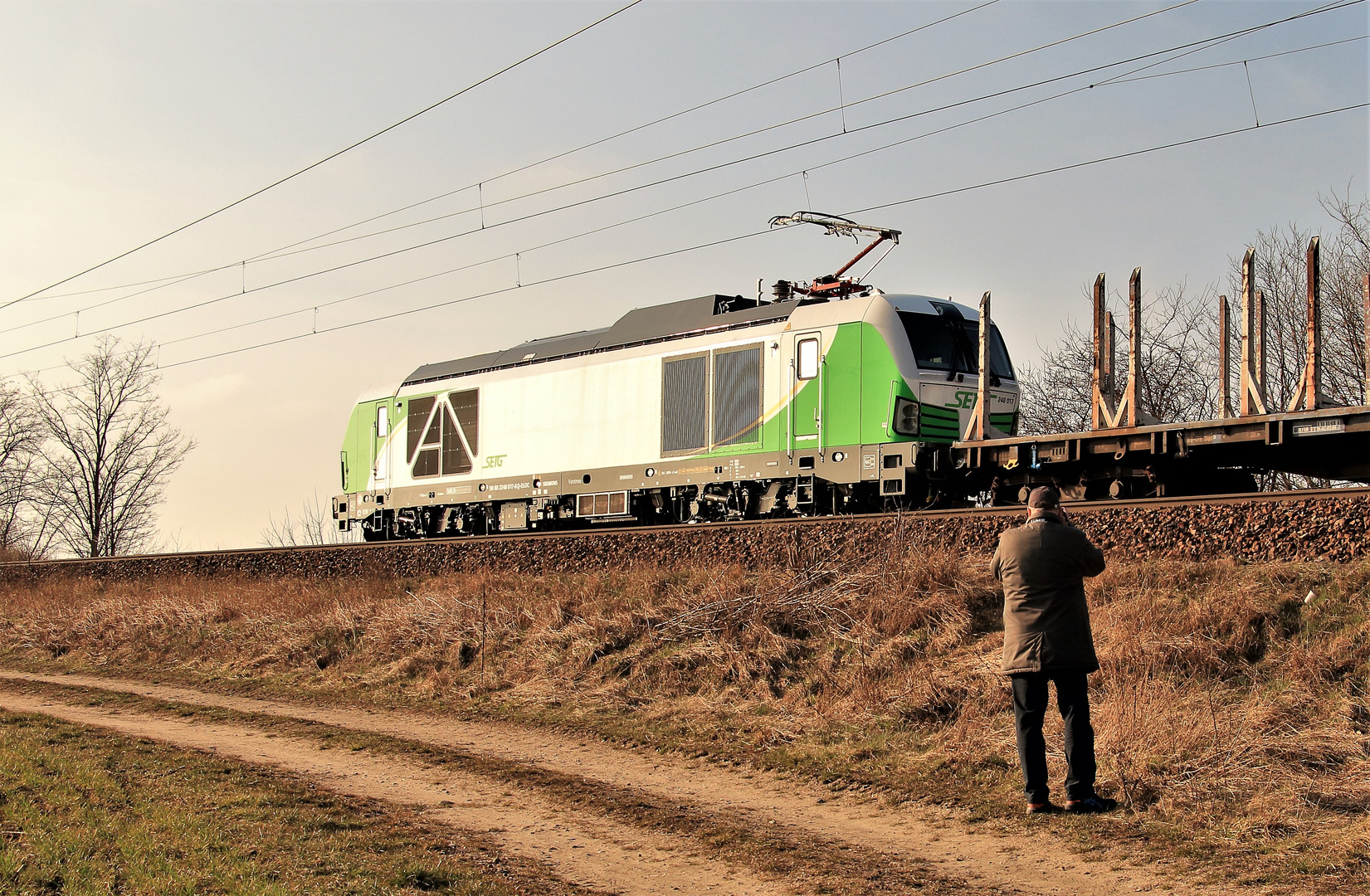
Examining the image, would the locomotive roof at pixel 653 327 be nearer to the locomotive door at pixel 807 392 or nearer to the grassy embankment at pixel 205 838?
the locomotive door at pixel 807 392

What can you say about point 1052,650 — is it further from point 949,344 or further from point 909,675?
point 949,344

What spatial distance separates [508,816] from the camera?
26.9 feet

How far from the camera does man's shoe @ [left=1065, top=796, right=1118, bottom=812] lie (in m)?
7.26

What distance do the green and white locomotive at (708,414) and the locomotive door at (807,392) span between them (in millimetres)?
25

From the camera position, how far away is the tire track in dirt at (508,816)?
260 inches

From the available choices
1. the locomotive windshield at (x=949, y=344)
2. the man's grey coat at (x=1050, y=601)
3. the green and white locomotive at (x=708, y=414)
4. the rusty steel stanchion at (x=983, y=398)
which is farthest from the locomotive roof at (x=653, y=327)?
the man's grey coat at (x=1050, y=601)

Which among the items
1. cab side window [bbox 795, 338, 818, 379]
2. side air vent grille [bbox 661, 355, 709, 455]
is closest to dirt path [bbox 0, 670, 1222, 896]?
side air vent grille [bbox 661, 355, 709, 455]

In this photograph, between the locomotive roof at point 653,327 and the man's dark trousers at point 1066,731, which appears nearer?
the man's dark trousers at point 1066,731

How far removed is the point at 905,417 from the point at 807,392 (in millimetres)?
1622

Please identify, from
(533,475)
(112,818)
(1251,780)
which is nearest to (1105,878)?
(1251,780)

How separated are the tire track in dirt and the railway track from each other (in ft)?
19.0

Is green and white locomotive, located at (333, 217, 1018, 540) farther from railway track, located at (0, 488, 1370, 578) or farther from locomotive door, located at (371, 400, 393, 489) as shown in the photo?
railway track, located at (0, 488, 1370, 578)

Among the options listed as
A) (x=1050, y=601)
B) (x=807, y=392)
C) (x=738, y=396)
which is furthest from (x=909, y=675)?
(x=738, y=396)

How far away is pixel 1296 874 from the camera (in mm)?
6039
